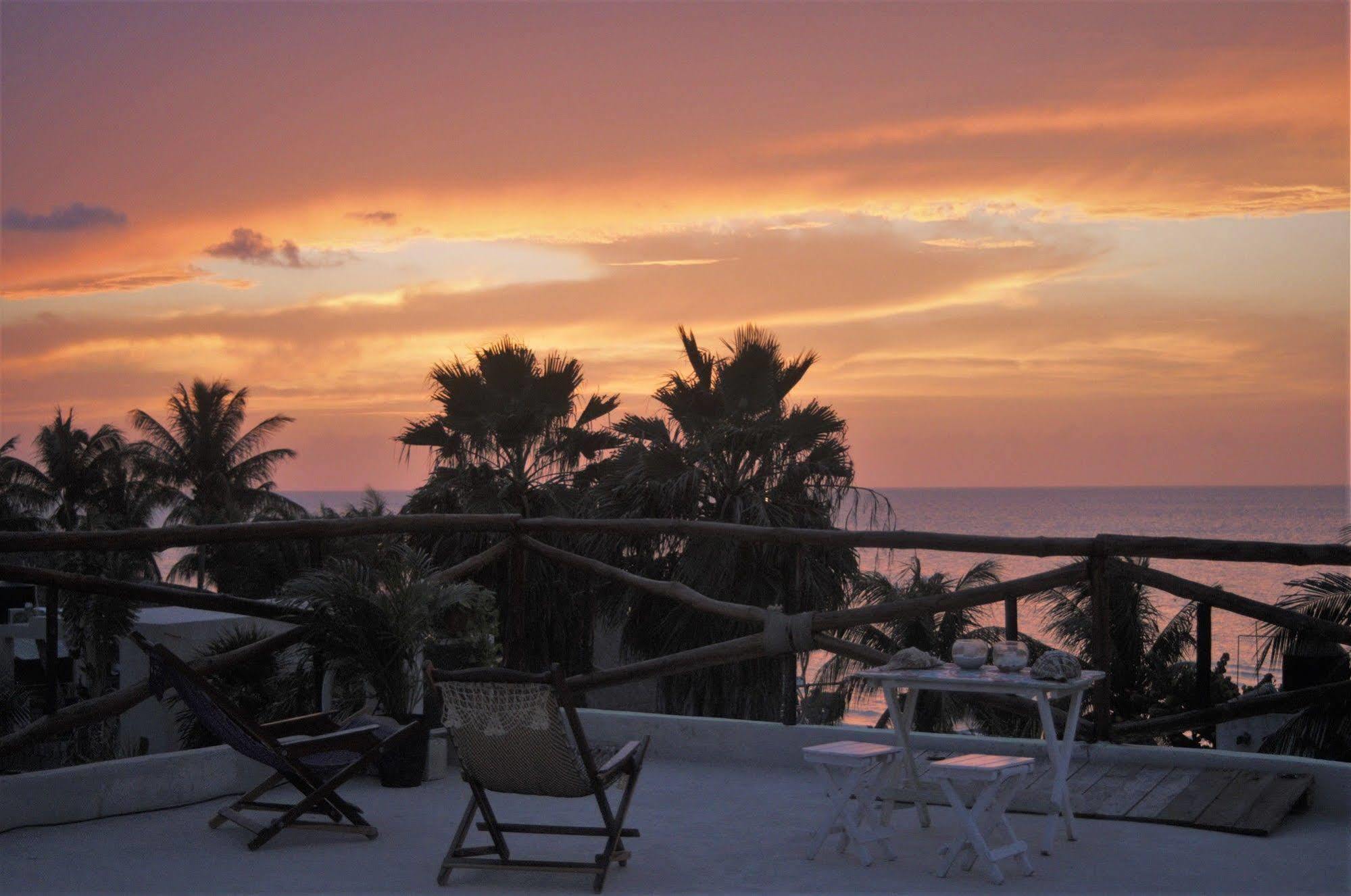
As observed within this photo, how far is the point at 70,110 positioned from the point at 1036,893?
27.9ft

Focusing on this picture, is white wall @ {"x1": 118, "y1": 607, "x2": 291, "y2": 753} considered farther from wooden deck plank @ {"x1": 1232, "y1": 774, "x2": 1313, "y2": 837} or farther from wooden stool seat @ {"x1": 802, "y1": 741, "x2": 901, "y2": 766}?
wooden deck plank @ {"x1": 1232, "y1": 774, "x2": 1313, "y2": 837}

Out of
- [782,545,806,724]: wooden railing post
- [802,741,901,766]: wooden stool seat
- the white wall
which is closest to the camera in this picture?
[802,741,901,766]: wooden stool seat

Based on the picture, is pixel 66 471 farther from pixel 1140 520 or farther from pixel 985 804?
pixel 1140 520

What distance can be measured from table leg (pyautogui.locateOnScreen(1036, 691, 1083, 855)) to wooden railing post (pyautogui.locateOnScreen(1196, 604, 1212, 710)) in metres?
1.26

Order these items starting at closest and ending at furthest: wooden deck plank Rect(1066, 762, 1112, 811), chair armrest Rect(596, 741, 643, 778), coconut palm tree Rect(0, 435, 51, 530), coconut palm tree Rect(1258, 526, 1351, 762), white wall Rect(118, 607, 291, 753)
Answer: chair armrest Rect(596, 741, 643, 778) < wooden deck plank Rect(1066, 762, 1112, 811) < coconut palm tree Rect(1258, 526, 1351, 762) < white wall Rect(118, 607, 291, 753) < coconut palm tree Rect(0, 435, 51, 530)

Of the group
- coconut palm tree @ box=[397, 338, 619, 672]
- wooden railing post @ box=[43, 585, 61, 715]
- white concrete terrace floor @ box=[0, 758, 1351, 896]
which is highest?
coconut palm tree @ box=[397, 338, 619, 672]

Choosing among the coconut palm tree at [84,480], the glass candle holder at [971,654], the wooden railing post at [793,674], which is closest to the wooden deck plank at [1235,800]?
the glass candle holder at [971,654]

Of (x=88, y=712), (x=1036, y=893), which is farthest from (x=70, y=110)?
(x=1036, y=893)

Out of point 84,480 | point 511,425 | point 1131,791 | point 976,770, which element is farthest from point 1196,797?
point 84,480

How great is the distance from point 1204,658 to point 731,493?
848cm

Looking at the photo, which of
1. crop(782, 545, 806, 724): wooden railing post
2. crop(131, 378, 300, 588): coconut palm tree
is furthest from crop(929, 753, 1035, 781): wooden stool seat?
crop(131, 378, 300, 588): coconut palm tree

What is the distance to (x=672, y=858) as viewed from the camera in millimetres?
4266

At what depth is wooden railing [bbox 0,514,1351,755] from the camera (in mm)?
5004

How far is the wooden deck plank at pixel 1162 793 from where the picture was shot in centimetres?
462
